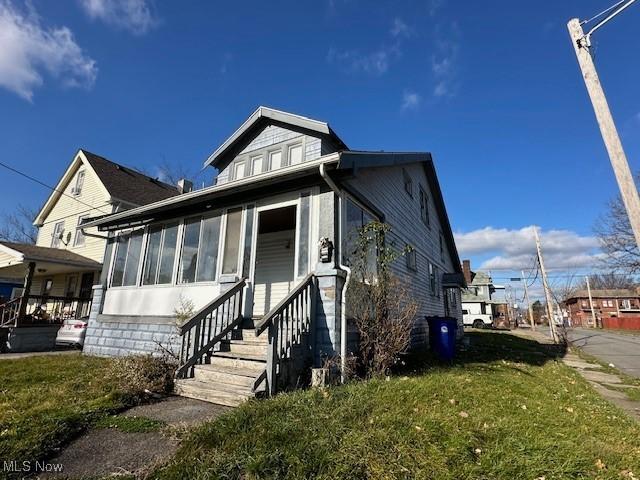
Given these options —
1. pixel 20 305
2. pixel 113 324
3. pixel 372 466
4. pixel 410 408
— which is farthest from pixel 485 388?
pixel 20 305

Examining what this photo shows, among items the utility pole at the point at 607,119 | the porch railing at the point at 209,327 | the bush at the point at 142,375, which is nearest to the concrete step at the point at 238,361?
the porch railing at the point at 209,327

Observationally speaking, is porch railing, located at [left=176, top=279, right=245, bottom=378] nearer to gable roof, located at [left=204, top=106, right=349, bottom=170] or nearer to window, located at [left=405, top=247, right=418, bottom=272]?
gable roof, located at [left=204, top=106, right=349, bottom=170]

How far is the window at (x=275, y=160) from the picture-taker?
10734 millimetres

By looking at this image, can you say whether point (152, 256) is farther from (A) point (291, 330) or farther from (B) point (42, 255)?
(B) point (42, 255)

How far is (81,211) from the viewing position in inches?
730

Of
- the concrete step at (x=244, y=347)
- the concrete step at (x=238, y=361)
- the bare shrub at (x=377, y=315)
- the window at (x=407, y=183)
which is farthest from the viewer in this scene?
the window at (x=407, y=183)

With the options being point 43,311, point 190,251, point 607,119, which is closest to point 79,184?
point 43,311

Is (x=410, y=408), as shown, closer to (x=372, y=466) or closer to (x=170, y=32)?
(x=372, y=466)

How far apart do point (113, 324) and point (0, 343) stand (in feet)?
18.7

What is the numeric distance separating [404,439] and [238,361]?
325 centimetres

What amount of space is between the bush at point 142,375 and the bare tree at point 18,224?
1254 inches

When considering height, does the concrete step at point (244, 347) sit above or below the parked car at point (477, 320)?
below

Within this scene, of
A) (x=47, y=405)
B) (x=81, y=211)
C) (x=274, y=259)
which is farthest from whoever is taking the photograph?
(x=81, y=211)

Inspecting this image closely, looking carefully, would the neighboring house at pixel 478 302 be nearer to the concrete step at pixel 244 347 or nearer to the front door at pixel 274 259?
the front door at pixel 274 259
